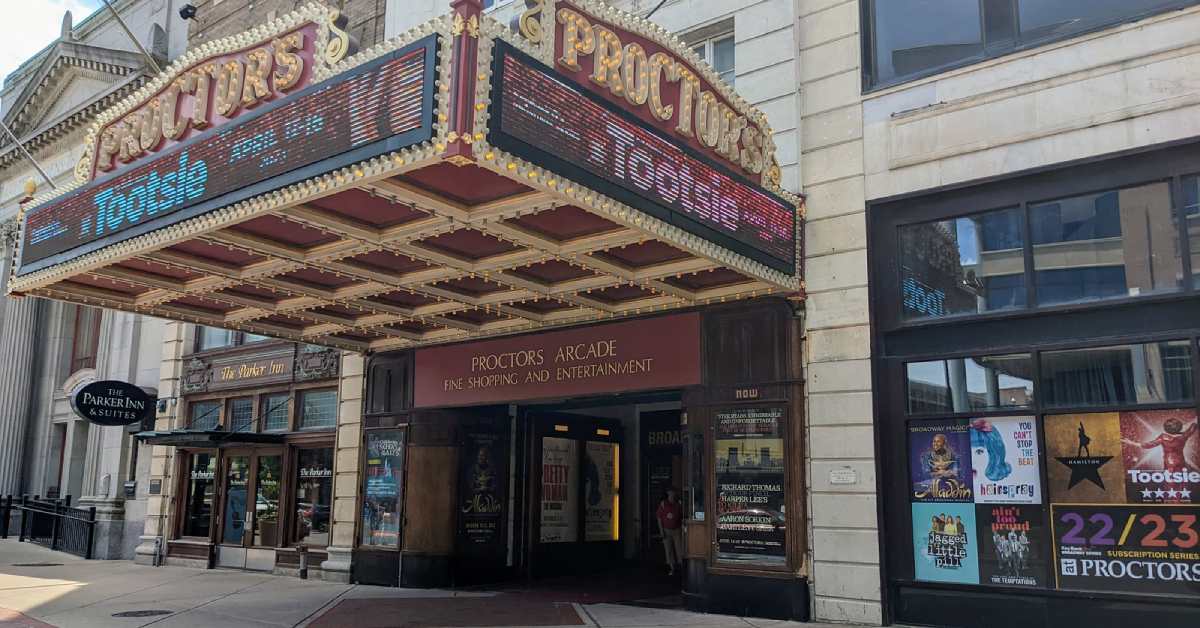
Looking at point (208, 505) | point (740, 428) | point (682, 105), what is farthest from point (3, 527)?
point (682, 105)

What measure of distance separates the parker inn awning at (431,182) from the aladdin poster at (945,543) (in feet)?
11.2

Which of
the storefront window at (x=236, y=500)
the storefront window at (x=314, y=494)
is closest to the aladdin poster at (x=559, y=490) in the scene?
the storefront window at (x=314, y=494)

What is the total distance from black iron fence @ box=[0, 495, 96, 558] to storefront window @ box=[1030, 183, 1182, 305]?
70.8 ft

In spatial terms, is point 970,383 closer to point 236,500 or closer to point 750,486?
point 750,486

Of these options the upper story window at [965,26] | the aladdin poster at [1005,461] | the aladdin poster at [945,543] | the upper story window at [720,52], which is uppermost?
the upper story window at [720,52]

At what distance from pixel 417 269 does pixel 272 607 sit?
5670 millimetres

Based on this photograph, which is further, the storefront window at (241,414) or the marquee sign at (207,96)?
the storefront window at (241,414)

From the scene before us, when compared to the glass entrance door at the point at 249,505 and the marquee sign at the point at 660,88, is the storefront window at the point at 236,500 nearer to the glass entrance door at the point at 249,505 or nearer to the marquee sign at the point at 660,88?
the glass entrance door at the point at 249,505

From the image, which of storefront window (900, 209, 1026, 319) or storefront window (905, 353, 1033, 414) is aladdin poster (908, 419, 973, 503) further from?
storefront window (900, 209, 1026, 319)

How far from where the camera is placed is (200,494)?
69.4ft

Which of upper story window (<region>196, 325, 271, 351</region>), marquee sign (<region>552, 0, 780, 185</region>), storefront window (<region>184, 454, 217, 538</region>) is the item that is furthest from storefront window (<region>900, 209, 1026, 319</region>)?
storefront window (<region>184, 454, 217, 538</region>)

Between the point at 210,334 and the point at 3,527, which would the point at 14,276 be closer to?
the point at 210,334

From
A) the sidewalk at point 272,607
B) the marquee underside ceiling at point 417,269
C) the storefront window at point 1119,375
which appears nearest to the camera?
the marquee underside ceiling at point 417,269

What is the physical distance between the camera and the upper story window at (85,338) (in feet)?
90.5
